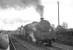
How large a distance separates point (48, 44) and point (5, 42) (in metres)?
11.5

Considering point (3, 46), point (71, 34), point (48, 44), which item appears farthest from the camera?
point (71, 34)

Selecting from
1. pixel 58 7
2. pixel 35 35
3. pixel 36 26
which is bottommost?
pixel 35 35

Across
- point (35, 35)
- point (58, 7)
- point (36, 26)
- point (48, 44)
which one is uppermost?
point (58, 7)

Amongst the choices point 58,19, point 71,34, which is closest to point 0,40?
point 71,34

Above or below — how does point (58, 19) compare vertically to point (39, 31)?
above

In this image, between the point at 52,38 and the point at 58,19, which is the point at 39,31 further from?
the point at 58,19

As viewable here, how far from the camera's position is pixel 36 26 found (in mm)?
15703

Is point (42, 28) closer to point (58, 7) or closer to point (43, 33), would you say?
point (43, 33)

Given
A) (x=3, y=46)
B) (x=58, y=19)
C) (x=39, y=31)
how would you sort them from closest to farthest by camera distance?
(x=3, y=46)
(x=39, y=31)
(x=58, y=19)

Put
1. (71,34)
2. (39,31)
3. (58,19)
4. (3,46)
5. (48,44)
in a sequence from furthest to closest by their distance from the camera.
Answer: (58,19)
(71,34)
(48,44)
(39,31)
(3,46)

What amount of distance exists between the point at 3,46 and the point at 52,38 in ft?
34.9

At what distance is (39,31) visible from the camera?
15.2 m

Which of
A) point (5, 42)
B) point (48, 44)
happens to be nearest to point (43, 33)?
point (48, 44)

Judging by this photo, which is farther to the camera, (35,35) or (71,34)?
(71,34)
